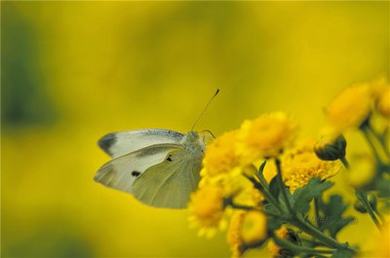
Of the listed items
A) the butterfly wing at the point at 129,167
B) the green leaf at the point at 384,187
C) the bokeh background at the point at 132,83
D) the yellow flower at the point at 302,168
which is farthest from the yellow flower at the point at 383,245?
the bokeh background at the point at 132,83

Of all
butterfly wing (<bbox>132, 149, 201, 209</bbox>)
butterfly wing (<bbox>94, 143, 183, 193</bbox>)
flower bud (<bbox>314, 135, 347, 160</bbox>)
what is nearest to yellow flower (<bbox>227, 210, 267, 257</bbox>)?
flower bud (<bbox>314, 135, 347, 160</bbox>)

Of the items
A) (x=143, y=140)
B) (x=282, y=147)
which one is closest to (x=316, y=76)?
(x=143, y=140)

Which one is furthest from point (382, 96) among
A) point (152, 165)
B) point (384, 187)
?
point (152, 165)

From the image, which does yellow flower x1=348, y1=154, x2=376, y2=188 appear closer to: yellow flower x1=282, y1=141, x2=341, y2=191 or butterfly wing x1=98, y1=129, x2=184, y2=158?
yellow flower x1=282, y1=141, x2=341, y2=191

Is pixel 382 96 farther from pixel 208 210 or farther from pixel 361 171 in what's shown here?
pixel 208 210

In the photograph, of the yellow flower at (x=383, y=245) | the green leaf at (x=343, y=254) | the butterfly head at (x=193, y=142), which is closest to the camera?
the yellow flower at (x=383, y=245)

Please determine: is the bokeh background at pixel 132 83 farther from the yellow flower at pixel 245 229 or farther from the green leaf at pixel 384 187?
the green leaf at pixel 384 187
